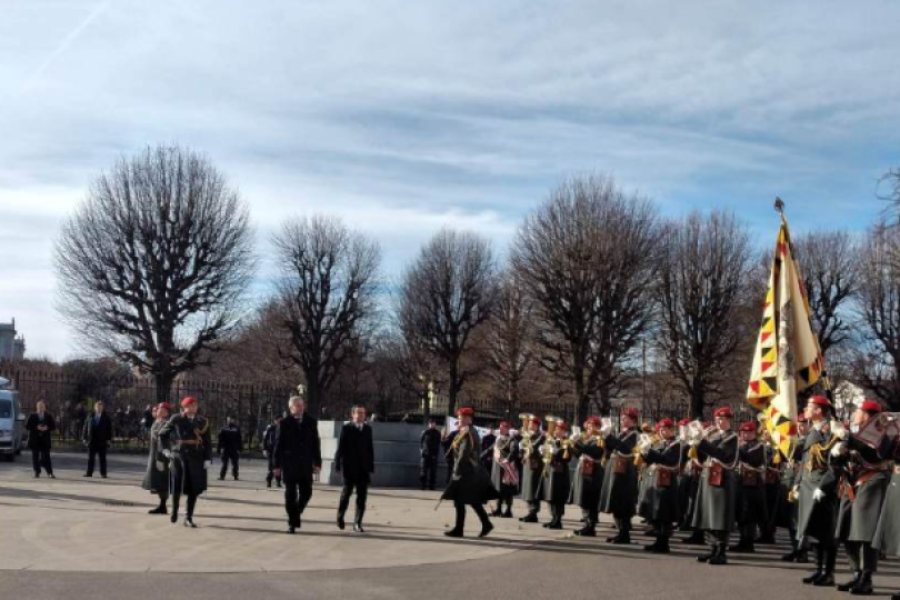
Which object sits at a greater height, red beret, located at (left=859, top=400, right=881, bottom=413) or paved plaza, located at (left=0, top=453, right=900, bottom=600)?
red beret, located at (left=859, top=400, right=881, bottom=413)

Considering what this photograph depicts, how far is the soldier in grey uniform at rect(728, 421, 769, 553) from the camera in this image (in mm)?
15070

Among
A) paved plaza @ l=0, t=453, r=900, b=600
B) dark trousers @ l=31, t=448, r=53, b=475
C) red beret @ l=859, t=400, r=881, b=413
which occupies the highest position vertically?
red beret @ l=859, t=400, r=881, b=413

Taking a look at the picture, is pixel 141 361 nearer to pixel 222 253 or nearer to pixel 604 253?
pixel 222 253

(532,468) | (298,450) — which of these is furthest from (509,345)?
(298,450)

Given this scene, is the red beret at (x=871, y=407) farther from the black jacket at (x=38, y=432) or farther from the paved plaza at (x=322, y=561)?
the black jacket at (x=38, y=432)

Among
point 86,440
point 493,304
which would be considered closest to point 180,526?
point 86,440

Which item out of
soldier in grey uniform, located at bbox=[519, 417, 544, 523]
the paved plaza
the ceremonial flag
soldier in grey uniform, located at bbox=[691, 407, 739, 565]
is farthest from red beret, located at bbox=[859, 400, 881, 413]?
the ceremonial flag

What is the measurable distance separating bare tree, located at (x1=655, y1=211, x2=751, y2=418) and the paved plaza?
26.1 m

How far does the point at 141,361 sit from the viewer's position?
37781 millimetres

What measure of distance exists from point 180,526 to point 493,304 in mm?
33692

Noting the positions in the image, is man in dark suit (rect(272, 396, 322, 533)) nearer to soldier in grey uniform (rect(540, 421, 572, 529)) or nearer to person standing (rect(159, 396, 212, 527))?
person standing (rect(159, 396, 212, 527))

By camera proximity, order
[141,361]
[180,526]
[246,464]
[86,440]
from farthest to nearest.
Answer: [141,361] < [246,464] < [86,440] < [180,526]

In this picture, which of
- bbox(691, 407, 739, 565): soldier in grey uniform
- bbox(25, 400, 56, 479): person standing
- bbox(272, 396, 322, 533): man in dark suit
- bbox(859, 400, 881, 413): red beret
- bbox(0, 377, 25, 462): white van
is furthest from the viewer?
bbox(0, 377, 25, 462): white van

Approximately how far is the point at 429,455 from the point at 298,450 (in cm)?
1051
